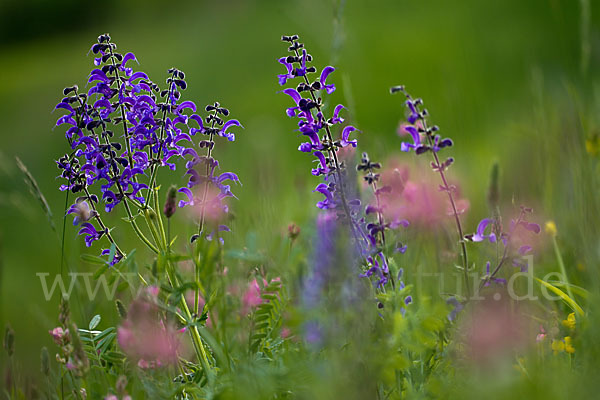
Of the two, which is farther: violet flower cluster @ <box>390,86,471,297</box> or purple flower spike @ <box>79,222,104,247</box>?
purple flower spike @ <box>79,222,104,247</box>

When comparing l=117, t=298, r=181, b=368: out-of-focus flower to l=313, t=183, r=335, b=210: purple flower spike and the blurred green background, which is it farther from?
l=313, t=183, r=335, b=210: purple flower spike

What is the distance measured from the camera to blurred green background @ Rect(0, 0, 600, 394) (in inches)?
81.5

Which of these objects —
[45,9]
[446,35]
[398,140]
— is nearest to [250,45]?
[446,35]

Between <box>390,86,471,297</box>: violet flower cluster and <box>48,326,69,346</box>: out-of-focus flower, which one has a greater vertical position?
<box>390,86,471,297</box>: violet flower cluster

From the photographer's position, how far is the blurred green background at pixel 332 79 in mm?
2070

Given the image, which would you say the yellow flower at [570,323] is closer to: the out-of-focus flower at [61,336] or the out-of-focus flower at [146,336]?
the out-of-focus flower at [146,336]

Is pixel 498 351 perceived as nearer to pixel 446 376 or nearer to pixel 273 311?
pixel 446 376

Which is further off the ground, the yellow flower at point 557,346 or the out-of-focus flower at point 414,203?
the out-of-focus flower at point 414,203

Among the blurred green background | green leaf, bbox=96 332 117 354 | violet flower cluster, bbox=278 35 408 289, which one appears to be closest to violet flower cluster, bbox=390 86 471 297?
violet flower cluster, bbox=278 35 408 289

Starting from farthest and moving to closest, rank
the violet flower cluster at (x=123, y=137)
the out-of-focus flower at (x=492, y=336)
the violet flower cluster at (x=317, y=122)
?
1. the violet flower cluster at (x=123, y=137)
2. the violet flower cluster at (x=317, y=122)
3. the out-of-focus flower at (x=492, y=336)

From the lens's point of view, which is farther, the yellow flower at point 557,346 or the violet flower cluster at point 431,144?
the yellow flower at point 557,346

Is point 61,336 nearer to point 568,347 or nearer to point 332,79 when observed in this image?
point 568,347

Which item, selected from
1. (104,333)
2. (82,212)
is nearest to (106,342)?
(104,333)

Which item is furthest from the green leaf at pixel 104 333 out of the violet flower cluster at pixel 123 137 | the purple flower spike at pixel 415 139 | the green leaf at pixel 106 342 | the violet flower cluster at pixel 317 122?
the purple flower spike at pixel 415 139
